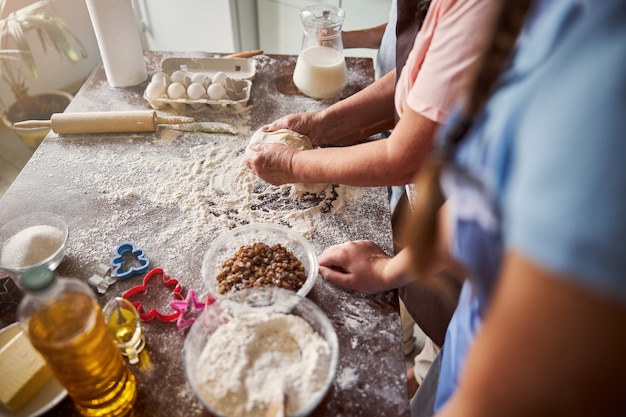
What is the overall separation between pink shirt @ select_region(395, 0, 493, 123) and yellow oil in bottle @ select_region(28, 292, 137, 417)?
26.4 inches

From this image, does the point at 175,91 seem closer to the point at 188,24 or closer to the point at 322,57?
the point at 322,57

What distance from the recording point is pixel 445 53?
808mm

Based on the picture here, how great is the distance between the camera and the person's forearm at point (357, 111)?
132cm

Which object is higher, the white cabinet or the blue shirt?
the blue shirt

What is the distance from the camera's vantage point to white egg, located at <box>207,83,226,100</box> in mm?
1429

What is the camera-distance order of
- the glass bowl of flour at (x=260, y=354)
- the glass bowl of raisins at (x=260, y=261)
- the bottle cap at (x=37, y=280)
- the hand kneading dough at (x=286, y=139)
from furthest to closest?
the hand kneading dough at (x=286, y=139), the glass bowl of raisins at (x=260, y=261), the glass bowl of flour at (x=260, y=354), the bottle cap at (x=37, y=280)

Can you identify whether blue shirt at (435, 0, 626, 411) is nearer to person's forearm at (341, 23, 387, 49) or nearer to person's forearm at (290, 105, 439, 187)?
person's forearm at (290, 105, 439, 187)

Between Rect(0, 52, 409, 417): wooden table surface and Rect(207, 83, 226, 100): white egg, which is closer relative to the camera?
Rect(0, 52, 409, 417): wooden table surface

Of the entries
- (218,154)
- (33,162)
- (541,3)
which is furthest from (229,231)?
(541,3)

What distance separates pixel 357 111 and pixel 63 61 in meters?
2.39

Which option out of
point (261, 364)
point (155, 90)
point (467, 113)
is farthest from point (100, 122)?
point (467, 113)

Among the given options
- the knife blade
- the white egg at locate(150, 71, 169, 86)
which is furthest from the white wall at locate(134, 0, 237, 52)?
the knife blade

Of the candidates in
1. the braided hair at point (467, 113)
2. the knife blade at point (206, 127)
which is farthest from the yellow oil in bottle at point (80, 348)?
the knife blade at point (206, 127)

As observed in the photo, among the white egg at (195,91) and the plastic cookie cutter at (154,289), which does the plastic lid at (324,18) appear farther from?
the plastic cookie cutter at (154,289)
